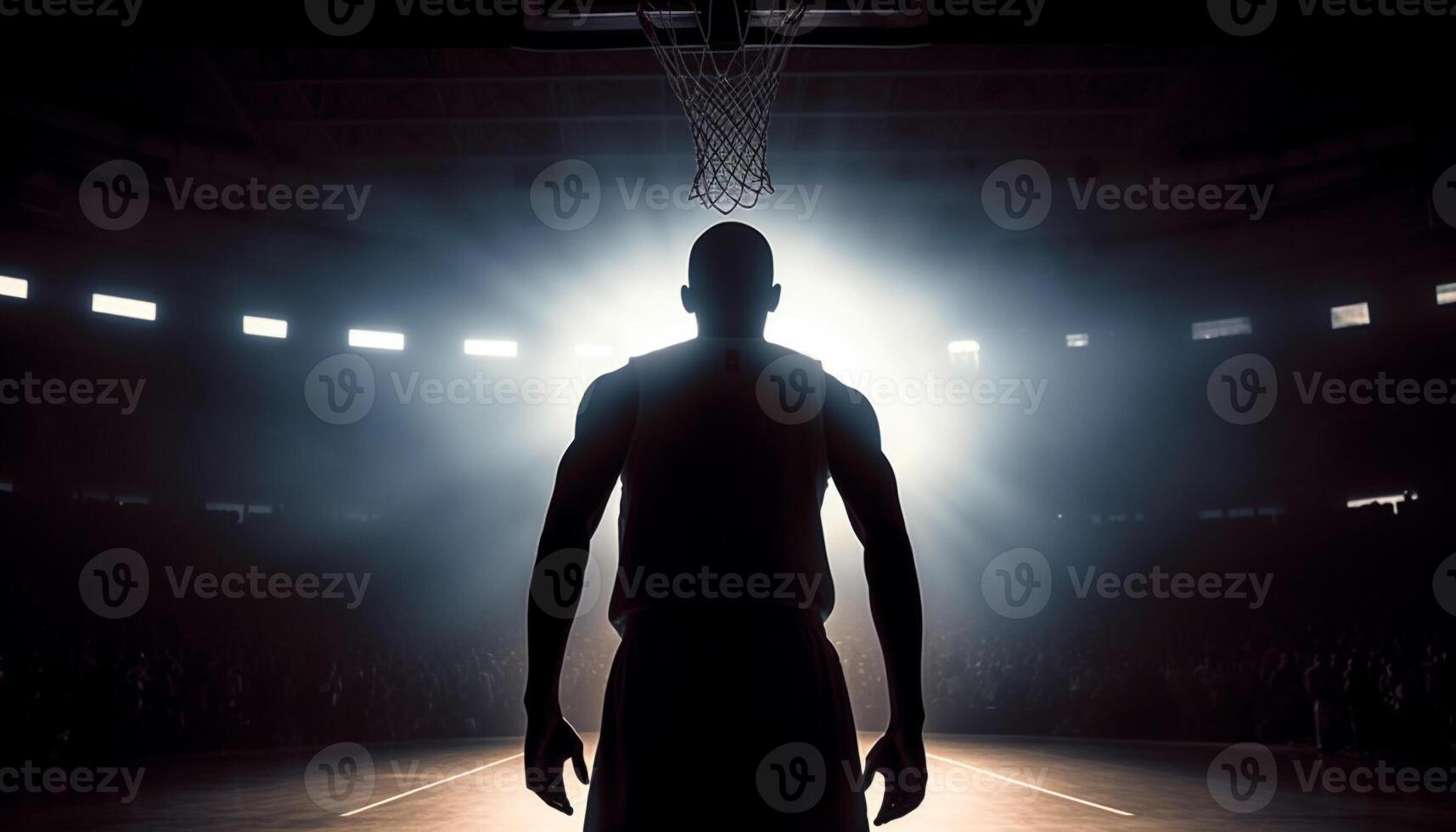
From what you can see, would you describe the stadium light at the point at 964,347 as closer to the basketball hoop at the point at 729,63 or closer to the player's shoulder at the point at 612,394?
the basketball hoop at the point at 729,63

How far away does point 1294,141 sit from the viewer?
61.5 feet

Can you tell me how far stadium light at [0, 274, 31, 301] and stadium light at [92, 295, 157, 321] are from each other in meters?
1.14

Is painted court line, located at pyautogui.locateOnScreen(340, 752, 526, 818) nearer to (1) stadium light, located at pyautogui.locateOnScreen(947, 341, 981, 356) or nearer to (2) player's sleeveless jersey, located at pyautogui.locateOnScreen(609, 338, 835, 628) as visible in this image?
(2) player's sleeveless jersey, located at pyautogui.locateOnScreen(609, 338, 835, 628)

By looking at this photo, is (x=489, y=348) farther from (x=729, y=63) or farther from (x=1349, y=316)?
(x=1349, y=316)

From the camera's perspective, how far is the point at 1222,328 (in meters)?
21.7

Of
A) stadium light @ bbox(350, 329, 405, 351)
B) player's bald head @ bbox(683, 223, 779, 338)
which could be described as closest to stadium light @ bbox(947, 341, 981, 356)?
stadium light @ bbox(350, 329, 405, 351)

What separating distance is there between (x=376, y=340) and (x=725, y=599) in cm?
Result: 2226

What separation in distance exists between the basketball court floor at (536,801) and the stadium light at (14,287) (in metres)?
10.6

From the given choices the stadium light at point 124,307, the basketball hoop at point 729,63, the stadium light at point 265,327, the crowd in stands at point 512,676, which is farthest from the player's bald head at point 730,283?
the stadium light at point 265,327

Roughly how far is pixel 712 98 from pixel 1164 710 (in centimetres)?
1321

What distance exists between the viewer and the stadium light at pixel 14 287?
18.4 meters

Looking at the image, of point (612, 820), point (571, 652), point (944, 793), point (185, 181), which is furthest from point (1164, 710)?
point (185, 181)

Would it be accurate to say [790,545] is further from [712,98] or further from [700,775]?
[712,98]

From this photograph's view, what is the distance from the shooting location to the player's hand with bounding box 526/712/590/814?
207 cm
